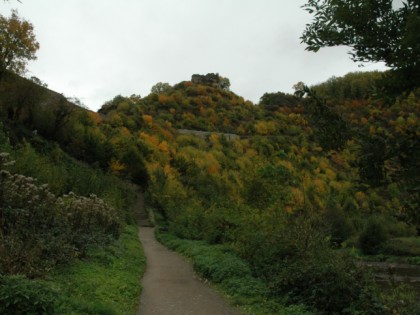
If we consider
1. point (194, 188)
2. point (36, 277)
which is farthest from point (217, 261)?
point (194, 188)

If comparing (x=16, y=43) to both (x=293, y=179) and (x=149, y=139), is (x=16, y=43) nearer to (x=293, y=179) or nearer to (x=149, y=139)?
(x=149, y=139)

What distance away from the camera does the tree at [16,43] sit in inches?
1001

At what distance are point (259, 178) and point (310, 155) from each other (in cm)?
3579

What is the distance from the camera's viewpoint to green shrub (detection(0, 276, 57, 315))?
14.7 ft

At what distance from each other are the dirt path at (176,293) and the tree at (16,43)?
19.0m

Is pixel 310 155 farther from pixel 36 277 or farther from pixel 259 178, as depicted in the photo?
pixel 36 277

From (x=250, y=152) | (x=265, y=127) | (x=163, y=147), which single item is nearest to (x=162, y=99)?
(x=265, y=127)

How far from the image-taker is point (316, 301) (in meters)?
7.57

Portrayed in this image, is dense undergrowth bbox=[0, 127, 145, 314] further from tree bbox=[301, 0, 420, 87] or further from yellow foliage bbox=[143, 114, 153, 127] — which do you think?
yellow foliage bbox=[143, 114, 153, 127]

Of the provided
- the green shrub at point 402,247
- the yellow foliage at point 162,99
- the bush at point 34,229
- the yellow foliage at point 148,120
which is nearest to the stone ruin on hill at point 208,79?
the yellow foliage at point 162,99

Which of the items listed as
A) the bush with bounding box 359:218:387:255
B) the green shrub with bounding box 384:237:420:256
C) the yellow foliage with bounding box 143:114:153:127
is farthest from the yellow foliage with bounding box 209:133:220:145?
the green shrub with bounding box 384:237:420:256

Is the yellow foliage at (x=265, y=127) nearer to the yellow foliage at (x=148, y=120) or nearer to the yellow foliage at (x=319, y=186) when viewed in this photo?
the yellow foliage at (x=319, y=186)

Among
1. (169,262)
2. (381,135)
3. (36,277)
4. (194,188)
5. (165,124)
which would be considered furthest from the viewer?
(165,124)

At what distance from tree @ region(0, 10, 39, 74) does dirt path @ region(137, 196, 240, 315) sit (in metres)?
19.0
